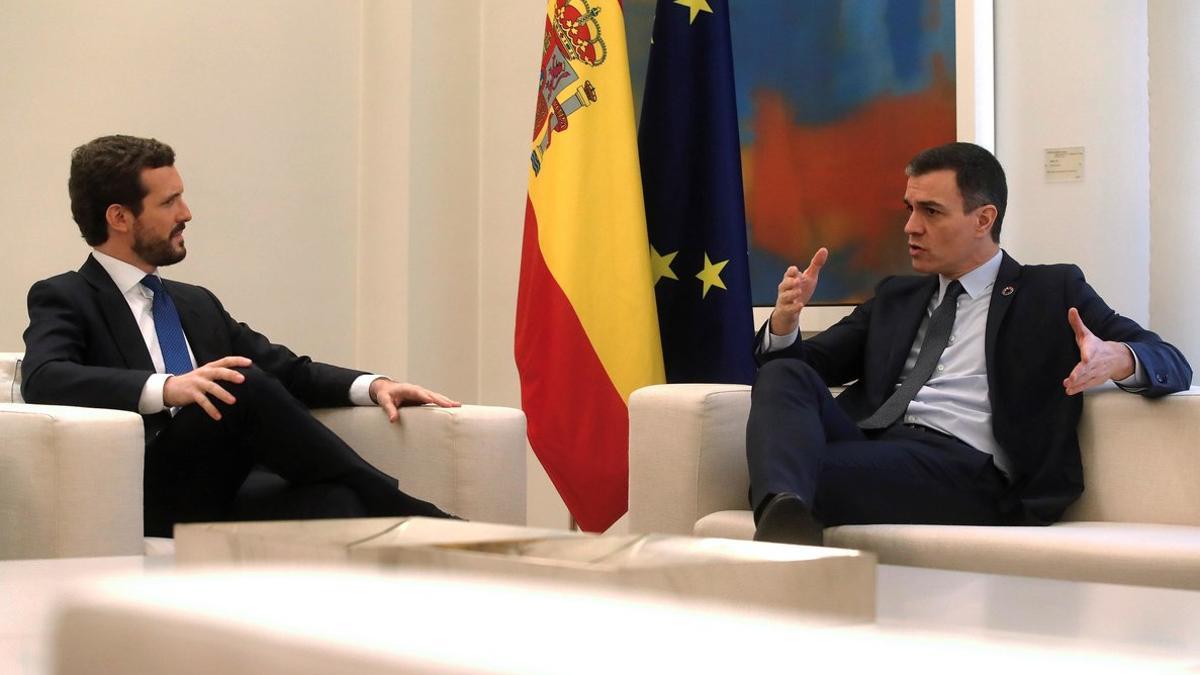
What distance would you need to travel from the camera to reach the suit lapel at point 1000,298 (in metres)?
3.11

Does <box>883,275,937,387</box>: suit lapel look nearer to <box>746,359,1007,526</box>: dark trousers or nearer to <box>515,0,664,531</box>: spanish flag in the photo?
<box>746,359,1007,526</box>: dark trousers

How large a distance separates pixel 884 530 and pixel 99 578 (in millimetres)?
2077

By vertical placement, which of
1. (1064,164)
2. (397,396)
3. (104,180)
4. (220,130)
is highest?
(220,130)

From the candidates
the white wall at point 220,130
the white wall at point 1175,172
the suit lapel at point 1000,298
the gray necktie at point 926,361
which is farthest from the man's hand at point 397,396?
the white wall at point 1175,172

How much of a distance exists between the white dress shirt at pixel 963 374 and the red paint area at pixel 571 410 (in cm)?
72

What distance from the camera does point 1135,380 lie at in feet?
9.39

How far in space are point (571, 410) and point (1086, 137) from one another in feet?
5.97

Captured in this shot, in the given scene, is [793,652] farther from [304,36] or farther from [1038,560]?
[304,36]

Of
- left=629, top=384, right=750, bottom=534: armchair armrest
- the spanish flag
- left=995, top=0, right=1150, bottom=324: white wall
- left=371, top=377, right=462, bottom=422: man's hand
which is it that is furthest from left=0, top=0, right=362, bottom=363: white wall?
left=995, top=0, right=1150, bottom=324: white wall

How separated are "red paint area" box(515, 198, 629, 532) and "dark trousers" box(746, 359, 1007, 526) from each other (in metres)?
0.91

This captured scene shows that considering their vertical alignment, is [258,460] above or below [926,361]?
below

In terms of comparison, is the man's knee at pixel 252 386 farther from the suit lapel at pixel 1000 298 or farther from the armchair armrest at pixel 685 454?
the suit lapel at pixel 1000 298

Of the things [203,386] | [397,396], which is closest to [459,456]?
[397,396]

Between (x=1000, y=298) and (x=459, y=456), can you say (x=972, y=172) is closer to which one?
(x=1000, y=298)
